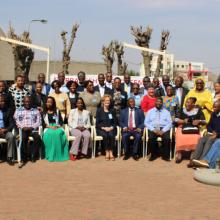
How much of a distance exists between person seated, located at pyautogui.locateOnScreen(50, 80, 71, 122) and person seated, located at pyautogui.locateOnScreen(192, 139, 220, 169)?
3.05 metres

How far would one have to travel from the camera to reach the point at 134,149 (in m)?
8.73

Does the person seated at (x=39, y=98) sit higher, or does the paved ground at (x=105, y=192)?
the person seated at (x=39, y=98)

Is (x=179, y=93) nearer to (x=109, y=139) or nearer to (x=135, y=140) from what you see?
(x=135, y=140)

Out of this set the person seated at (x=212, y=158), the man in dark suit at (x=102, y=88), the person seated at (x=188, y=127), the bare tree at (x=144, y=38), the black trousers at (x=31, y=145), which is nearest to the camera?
the person seated at (x=212, y=158)

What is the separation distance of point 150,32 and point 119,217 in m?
19.0

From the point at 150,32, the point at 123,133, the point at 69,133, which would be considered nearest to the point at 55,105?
the point at 69,133

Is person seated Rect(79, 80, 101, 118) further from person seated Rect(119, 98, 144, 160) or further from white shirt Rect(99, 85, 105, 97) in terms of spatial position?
person seated Rect(119, 98, 144, 160)

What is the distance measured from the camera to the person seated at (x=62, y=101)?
30.3 ft

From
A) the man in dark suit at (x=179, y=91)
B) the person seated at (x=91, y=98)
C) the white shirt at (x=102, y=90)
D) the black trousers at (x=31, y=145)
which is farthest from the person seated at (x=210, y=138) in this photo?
the black trousers at (x=31, y=145)

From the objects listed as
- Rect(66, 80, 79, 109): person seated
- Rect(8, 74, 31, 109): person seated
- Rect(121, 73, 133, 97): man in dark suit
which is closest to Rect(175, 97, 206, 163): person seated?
Rect(121, 73, 133, 97): man in dark suit

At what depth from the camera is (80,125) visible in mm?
8930

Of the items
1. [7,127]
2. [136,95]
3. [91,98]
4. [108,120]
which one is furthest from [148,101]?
[7,127]

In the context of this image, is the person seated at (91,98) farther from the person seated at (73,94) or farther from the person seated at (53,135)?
the person seated at (53,135)

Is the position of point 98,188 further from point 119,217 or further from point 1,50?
point 1,50
